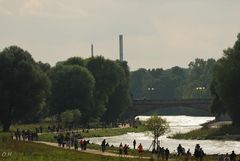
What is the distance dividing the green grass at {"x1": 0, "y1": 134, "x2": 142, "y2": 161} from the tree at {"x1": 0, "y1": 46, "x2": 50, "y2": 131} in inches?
1545

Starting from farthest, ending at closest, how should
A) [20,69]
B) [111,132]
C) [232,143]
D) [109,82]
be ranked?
[109,82] < [111,132] < [20,69] < [232,143]

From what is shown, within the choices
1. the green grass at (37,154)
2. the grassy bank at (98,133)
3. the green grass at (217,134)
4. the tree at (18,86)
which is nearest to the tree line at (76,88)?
the tree at (18,86)

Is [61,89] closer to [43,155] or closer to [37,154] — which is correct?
[37,154]

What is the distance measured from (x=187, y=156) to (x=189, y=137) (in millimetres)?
61504

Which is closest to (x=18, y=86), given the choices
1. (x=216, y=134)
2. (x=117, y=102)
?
(x=216, y=134)

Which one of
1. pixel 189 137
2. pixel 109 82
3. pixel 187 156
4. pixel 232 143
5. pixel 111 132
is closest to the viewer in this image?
pixel 187 156

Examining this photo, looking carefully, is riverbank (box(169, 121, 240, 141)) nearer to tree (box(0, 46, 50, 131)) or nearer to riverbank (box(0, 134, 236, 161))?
tree (box(0, 46, 50, 131))

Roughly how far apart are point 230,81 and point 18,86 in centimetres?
3739

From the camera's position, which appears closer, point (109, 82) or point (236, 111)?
point (236, 111)

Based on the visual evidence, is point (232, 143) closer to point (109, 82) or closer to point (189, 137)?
point (189, 137)

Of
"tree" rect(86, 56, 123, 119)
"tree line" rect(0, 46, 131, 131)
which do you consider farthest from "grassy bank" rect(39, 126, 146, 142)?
"tree" rect(86, 56, 123, 119)

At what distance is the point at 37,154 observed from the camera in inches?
2995

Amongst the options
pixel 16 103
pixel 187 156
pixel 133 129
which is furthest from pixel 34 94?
pixel 187 156

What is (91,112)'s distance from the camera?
560 ft
